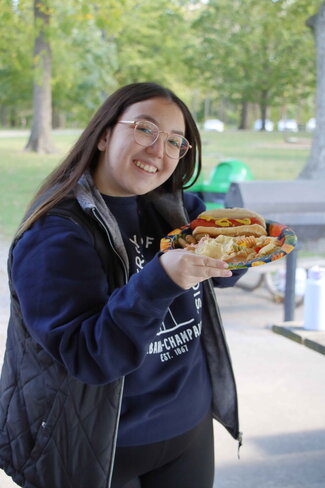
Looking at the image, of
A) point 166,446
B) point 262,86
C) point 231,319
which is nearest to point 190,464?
point 166,446

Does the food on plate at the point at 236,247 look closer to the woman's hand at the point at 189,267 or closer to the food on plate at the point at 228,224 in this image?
the food on plate at the point at 228,224

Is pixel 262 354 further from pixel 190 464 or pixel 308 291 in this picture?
pixel 190 464

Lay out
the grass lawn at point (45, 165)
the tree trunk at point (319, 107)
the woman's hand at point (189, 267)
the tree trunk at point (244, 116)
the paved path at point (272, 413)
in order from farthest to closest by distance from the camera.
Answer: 1. the tree trunk at point (244, 116)
2. the grass lawn at point (45, 165)
3. the tree trunk at point (319, 107)
4. the paved path at point (272, 413)
5. the woman's hand at point (189, 267)

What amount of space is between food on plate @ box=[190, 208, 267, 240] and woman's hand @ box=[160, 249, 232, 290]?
44 centimetres

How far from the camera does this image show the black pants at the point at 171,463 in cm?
158

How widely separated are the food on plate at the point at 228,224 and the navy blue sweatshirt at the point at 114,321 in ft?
0.60

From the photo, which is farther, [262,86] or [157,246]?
[262,86]

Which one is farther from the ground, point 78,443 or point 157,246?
point 157,246

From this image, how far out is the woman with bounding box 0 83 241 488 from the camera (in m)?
1.31

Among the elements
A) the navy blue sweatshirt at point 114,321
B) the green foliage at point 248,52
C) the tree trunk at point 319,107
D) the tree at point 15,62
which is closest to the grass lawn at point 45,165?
the tree trunk at point 319,107

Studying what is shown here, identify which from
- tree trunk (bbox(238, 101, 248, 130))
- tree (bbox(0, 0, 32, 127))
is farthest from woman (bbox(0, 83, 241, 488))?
tree trunk (bbox(238, 101, 248, 130))

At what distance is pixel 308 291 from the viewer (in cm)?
287

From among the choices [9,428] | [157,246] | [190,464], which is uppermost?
[157,246]

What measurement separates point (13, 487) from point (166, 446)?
4.91 feet
